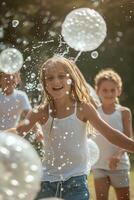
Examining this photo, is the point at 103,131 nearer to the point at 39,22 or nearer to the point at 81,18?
the point at 81,18

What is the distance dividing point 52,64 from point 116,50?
48.2 ft

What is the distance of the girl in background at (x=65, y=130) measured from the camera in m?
4.62

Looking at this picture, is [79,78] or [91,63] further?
[91,63]

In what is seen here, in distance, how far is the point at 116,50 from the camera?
19484 millimetres

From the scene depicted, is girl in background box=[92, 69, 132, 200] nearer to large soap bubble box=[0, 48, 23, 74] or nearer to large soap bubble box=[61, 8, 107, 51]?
large soap bubble box=[61, 8, 107, 51]

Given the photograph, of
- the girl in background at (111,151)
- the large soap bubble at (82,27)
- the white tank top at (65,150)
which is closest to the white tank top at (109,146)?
the girl in background at (111,151)

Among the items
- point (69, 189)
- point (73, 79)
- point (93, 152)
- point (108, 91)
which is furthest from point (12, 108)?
point (69, 189)

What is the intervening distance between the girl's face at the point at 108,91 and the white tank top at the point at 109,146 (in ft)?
0.27

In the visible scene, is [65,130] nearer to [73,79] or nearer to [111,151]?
[73,79]

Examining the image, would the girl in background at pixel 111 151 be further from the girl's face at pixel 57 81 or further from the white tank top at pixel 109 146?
the girl's face at pixel 57 81

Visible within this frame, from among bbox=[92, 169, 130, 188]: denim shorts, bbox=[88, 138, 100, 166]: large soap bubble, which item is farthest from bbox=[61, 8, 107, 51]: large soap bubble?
bbox=[92, 169, 130, 188]: denim shorts

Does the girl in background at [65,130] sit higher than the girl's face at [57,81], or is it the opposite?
the girl's face at [57,81]

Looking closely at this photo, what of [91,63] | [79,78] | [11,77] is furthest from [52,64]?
[91,63]

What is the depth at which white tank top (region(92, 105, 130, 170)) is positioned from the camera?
6.01m
